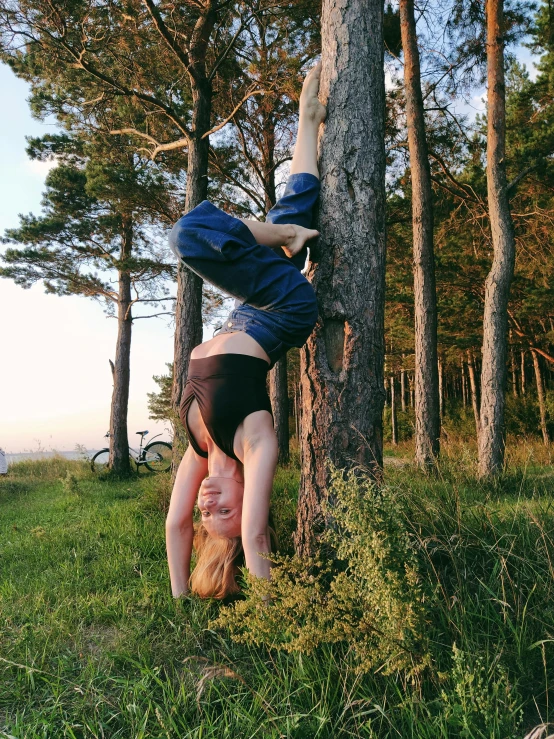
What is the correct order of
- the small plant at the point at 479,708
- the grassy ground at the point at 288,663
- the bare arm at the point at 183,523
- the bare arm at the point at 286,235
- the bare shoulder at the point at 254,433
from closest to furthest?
the small plant at the point at 479,708 → the grassy ground at the point at 288,663 → the bare shoulder at the point at 254,433 → the bare arm at the point at 286,235 → the bare arm at the point at 183,523

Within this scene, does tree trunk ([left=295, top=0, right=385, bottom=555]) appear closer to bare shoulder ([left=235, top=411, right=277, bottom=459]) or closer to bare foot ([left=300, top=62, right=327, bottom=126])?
bare foot ([left=300, top=62, right=327, bottom=126])

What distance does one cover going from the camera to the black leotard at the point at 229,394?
242 centimetres

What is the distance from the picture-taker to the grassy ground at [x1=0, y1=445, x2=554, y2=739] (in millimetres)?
1627

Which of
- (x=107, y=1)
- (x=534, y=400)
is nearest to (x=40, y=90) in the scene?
(x=107, y=1)

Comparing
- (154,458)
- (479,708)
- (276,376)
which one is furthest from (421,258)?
(154,458)

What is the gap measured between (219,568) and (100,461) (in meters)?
13.3

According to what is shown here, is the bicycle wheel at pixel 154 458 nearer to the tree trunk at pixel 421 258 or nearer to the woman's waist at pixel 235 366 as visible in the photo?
the tree trunk at pixel 421 258

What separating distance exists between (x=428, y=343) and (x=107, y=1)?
7.00m

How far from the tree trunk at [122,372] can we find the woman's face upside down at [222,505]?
39.1 ft

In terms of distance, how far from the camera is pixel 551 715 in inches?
64.5

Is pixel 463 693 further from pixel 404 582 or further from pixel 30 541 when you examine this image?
pixel 30 541

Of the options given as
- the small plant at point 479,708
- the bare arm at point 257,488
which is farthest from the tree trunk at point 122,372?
the small plant at point 479,708

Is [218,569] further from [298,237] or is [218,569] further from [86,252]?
[86,252]

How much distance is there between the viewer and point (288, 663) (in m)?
1.96
